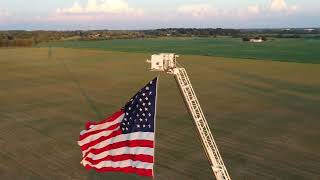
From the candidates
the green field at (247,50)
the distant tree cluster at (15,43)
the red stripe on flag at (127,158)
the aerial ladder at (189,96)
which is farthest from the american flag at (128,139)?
the distant tree cluster at (15,43)

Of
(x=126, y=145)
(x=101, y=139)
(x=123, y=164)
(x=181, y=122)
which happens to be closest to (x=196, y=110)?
(x=126, y=145)

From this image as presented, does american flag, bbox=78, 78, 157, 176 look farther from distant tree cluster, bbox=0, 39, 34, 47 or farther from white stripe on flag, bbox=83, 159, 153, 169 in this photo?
distant tree cluster, bbox=0, 39, 34, 47

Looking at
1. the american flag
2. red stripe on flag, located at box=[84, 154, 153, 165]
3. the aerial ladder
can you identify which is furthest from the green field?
red stripe on flag, located at box=[84, 154, 153, 165]

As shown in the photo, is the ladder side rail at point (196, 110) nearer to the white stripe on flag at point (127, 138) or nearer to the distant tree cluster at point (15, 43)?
the white stripe on flag at point (127, 138)

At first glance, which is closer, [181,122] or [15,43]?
[181,122]

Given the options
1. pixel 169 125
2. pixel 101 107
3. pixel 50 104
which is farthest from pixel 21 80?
pixel 169 125

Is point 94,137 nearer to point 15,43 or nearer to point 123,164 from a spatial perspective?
point 123,164
